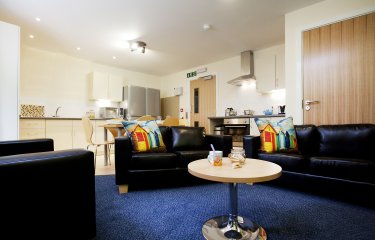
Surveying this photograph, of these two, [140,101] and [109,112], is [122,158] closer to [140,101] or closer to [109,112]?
[109,112]

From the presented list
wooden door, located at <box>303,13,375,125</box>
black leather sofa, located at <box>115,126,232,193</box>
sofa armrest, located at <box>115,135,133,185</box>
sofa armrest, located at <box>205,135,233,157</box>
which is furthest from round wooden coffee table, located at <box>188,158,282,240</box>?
wooden door, located at <box>303,13,375,125</box>

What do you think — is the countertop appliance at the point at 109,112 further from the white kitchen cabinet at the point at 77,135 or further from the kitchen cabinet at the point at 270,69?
the kitchen cabinet at the point at 270,69

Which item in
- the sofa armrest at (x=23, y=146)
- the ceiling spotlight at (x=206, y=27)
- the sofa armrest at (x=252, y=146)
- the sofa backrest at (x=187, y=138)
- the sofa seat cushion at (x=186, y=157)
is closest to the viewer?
the sofa armrest at (x=23, y=146)

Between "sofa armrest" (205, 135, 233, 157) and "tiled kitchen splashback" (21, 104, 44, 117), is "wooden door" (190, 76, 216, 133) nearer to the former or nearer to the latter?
"sofa armrest" (205, 135, 233, 157)

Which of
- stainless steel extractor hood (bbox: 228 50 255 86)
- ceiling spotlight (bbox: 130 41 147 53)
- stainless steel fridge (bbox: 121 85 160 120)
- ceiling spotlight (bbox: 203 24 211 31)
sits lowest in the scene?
stainless steel fridge (bbox: 121 85 160 120)

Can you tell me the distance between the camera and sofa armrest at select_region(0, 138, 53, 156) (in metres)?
1.53

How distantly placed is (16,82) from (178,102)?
451cm

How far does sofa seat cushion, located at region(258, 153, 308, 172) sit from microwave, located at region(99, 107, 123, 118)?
4727mm

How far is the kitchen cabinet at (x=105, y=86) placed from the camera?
5.18m

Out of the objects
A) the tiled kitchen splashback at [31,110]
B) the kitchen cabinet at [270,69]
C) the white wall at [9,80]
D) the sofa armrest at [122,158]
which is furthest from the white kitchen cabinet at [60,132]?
the kitchen cabinet at [270,69]

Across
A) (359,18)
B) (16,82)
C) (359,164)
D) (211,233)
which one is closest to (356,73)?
(359,18)

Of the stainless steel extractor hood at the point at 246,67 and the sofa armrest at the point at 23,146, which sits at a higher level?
the stainless steel extractor hood at the point at 246,67

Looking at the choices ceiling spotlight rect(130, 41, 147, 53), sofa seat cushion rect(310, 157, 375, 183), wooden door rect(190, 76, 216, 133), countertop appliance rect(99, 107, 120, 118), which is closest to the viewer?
sofa seat cushion rect(310, 157, 375, 183)

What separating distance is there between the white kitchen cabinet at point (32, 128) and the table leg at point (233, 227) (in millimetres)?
4265
